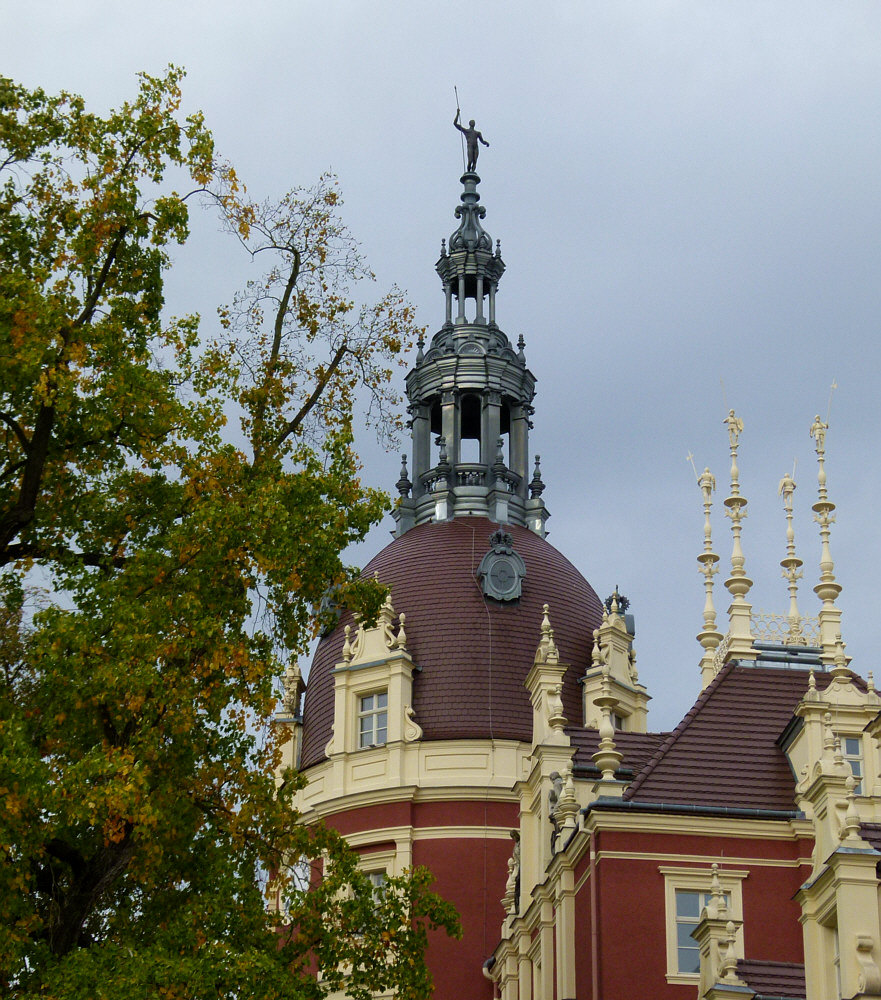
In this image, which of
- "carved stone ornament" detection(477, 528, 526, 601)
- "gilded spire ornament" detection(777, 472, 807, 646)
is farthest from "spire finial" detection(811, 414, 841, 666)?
"carved stone ornament" detection(477, 528, 526, 601)

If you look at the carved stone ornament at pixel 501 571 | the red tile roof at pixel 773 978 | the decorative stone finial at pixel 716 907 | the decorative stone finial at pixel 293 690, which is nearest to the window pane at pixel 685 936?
the decorative stone finial at pixel 716 907

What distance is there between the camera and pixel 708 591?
36.2 meters

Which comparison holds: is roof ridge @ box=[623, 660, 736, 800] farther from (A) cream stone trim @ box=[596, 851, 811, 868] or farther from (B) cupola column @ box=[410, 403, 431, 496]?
(B) cupola column @ box=[410, 403, 431, 496]

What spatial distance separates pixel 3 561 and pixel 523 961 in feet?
51.6

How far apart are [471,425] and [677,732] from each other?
2458 cm

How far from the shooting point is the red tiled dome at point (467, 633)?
44594 millimetres

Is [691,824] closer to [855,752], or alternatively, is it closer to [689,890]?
[689,890]

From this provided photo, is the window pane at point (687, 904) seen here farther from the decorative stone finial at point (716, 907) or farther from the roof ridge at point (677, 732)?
the decorative stone finial at point (716, 907)

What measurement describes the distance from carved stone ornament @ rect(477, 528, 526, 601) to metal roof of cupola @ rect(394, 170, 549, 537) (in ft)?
8.63

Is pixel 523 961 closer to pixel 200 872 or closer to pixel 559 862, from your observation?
pixel 559 862

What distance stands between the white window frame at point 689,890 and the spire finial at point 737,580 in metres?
5.65

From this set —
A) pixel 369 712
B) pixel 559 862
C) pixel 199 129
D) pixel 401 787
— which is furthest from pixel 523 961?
pixel 199 129

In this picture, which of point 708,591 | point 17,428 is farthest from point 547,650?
point 17,428

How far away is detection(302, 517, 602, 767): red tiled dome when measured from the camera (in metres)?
44.6
